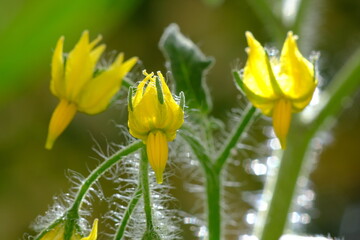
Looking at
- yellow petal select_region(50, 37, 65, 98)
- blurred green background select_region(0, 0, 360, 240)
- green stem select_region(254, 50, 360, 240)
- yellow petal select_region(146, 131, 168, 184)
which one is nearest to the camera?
yellow petal select_region(146, 131, 168, 184)

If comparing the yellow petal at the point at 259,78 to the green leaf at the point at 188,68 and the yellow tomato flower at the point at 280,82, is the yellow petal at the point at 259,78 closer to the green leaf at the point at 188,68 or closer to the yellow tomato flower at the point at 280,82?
the yellow tomato flower at the point at 280,82

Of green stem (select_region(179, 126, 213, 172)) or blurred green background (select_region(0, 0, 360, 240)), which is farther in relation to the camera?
blurred green background (select_region(0, 0, 360, 240))

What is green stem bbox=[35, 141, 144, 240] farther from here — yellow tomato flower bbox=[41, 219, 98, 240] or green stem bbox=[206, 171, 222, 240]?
green stem bbox=[206, 171, 222, 240]

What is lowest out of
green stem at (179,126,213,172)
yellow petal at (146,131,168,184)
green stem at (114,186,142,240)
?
green stem at (114,186,142,240)

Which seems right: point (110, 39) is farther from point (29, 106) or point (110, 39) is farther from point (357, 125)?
point (357, 125)

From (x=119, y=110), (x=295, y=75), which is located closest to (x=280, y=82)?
(x=295, y=75)

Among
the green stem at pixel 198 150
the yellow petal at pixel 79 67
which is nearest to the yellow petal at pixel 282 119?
the green stem at pixel 198 150

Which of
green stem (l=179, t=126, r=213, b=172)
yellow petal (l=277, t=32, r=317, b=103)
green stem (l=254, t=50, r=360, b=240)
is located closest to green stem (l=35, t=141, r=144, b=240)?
green stem (l=179, t=126, r=213, b=172)
